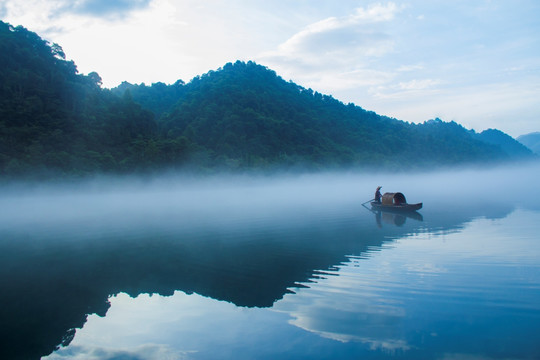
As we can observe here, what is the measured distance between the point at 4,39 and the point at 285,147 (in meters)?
69.5

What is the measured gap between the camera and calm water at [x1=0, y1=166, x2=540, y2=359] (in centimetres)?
776

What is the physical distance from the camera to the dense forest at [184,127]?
6322 centimetres

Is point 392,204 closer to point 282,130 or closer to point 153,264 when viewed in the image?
point 153,264

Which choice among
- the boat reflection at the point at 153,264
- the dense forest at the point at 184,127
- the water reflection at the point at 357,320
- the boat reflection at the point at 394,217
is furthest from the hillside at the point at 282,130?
the water reflection at the point at 357,320

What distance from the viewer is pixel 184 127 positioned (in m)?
99.1

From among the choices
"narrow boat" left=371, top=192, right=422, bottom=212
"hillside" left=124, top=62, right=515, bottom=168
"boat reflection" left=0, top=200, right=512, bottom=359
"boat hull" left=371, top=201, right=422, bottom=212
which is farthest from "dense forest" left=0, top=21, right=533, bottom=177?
"narrow boat" left=371, top=192, right=422, bottom=212

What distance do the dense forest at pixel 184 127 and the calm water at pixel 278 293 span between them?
46843 mm

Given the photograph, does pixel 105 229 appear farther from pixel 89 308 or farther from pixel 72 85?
pixel 72 85

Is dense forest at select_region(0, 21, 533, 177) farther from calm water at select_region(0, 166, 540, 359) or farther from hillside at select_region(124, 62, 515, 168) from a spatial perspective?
calm water at select_region(0, 166, 540, 359)

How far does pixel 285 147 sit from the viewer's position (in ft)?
367

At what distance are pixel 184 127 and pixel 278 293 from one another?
92.4 m

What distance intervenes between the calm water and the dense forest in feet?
154

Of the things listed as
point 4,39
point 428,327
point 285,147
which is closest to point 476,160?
point 285,147

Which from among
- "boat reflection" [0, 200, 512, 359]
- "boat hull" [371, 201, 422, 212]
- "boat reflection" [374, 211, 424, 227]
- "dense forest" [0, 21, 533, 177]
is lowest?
"boat reflection" [0, 200, 512, 359]
